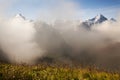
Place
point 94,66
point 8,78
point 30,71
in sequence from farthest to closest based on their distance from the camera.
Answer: point 94,66 → point 30,71 → point 8,78

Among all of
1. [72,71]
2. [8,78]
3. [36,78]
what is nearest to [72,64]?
[72,71]

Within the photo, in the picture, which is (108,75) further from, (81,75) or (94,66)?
(94,66)

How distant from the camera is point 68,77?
18.6m

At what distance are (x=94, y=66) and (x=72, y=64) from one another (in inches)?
61.6

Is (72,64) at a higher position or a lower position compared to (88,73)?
higher

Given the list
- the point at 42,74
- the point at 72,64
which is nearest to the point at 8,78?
the point at 42,74

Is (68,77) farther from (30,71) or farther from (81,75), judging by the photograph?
(30,71)

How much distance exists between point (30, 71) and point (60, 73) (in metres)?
1.93

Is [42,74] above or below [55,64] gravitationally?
below

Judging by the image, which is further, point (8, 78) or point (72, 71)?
point (72, 71)

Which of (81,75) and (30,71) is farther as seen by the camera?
(30,71)

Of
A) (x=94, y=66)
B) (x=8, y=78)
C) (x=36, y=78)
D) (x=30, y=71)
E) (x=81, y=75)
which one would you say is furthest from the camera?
(x=94, y=66)

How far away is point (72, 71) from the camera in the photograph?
20.3 m

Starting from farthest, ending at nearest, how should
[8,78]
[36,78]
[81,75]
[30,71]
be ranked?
1. [30,71]
2. [81,75]
3. [36,78]
4. [8,78]
